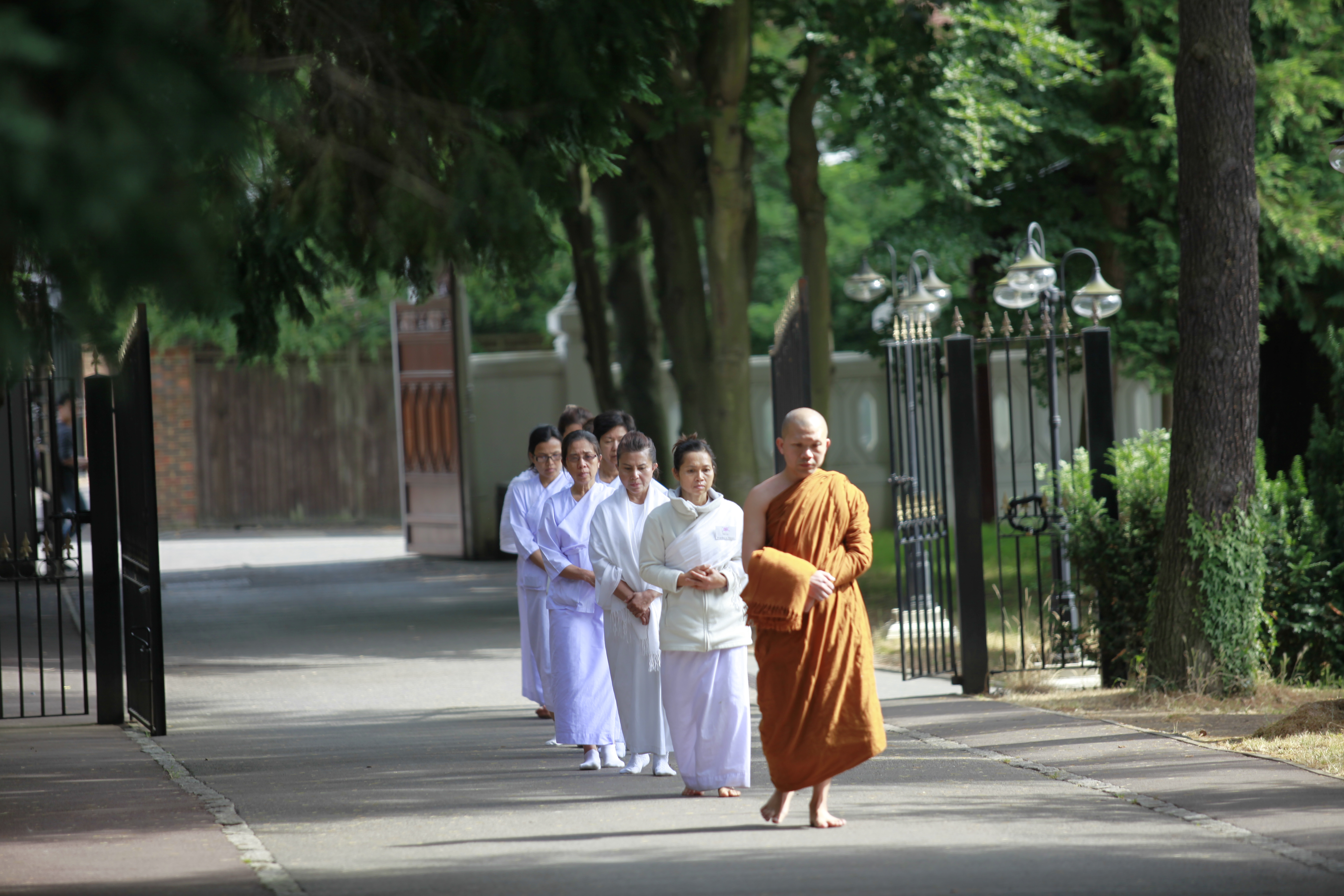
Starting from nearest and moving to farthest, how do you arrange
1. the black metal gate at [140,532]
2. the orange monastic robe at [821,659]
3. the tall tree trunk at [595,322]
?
the orange monastic robe at [821,659], the black metal gate at [140,532], the tall tree trunk at [595,322]

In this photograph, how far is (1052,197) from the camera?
16062 millimetres

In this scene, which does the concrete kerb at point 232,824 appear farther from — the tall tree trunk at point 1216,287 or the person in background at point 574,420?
the tall tree trunk at point 1216,287

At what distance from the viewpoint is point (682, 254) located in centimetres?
1488

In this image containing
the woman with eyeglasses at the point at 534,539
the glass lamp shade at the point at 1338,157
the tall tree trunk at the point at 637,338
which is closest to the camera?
the glass lamp shade at the point at 1338,157

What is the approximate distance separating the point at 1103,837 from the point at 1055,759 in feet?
5.49

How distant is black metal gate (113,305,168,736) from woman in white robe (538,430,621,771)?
2097 mm

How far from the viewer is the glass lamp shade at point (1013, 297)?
1188cm

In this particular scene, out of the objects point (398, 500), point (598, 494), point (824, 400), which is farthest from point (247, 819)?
point (398, 500)

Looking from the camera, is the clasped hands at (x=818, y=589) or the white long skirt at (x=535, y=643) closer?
the clasped hands at (x=818, y=589)

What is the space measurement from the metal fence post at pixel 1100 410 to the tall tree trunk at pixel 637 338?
24.8 feet

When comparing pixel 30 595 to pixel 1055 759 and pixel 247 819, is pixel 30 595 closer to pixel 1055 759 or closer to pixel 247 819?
pixel 247 819

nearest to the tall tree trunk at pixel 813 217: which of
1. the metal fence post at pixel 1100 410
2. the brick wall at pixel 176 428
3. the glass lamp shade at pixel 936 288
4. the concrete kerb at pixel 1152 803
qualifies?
the glass lamp shade at pixel 936 288

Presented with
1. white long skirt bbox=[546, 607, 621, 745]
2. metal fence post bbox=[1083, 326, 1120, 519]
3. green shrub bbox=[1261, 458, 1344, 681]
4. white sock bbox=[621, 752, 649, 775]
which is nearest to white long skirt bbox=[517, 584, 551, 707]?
white long skirt bbox=[546, 607, 621, 745]

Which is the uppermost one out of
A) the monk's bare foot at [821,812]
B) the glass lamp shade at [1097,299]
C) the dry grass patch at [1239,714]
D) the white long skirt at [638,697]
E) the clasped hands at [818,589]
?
the glass lamp shade at [1097,299]
